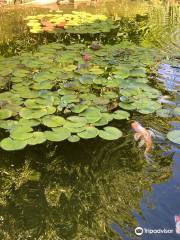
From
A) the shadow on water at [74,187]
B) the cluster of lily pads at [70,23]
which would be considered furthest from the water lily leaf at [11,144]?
the cluster of lily pads at [70,23]

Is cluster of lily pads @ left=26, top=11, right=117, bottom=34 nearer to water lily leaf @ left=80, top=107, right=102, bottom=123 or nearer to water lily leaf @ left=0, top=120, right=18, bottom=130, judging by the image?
water lily leaf @ left=80, top=107, right=102, bottom=123

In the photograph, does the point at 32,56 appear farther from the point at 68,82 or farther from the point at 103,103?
the point at 103,103

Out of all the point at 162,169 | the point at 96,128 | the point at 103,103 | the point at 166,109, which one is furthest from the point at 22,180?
the point at 166,109

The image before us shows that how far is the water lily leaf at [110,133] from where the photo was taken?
3480 mm

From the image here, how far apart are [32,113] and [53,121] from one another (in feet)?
0.99

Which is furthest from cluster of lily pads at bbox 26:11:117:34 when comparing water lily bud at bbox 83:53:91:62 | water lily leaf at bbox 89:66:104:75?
water lily leaf at bbox 89:66:104:75

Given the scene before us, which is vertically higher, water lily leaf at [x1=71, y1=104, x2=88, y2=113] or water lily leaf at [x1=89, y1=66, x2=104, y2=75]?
water lily leaf at [x1=89, y1=66, x2=104, y2=75]

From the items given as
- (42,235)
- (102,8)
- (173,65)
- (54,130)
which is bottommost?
(42,235)

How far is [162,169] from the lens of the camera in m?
3.16

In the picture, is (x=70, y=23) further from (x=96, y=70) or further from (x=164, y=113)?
(x=164, y=113)

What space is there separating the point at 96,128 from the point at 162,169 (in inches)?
32.0

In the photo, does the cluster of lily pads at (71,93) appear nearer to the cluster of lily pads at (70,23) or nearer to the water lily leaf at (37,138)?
the water lily leaf at (37,138)

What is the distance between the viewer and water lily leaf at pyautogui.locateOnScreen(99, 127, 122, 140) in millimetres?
3480

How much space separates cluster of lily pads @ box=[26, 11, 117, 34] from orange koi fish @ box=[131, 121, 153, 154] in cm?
455
